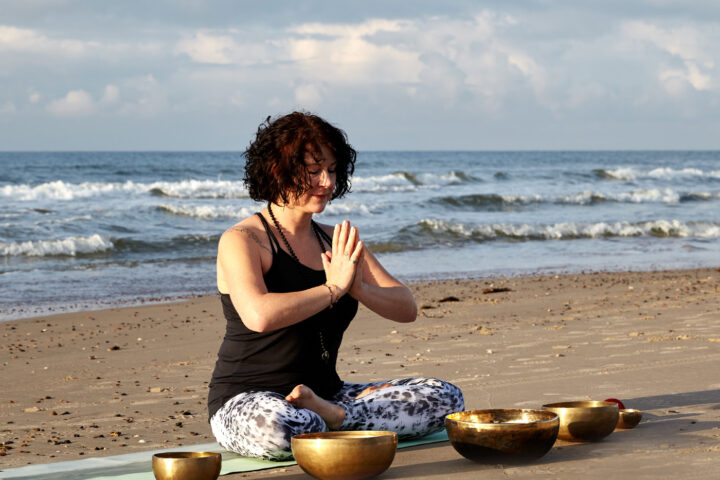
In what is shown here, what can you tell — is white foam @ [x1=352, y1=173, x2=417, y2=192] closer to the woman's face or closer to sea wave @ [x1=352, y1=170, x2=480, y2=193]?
sea wave @ [x1=352, y1=170, x2=480, y2=193]

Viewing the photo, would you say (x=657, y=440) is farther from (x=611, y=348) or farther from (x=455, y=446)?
(x=611, y=348)

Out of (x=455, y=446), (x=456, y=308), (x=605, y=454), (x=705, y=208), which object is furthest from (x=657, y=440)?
(x=705, y=208)

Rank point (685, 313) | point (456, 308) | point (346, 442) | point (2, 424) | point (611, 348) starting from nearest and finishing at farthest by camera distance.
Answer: point (346, 442) < point (2, 424) < point (611, 348) < point (685, 313) < point (456, 308)

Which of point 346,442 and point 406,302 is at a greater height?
point 406,302

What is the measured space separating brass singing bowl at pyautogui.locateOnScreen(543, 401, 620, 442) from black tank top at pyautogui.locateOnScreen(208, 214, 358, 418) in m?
1.00

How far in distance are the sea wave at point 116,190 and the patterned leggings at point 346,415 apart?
82.4 ft

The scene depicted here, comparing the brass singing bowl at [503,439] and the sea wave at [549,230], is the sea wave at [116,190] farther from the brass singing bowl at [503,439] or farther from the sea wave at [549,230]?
the brass singing bowl at [503,439]

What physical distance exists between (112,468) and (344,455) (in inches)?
43.9

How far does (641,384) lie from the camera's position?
516cm

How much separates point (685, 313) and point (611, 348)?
1922 millimetres

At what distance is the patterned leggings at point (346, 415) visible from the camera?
141 inches

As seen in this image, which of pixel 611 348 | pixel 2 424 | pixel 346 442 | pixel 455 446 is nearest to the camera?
pixel 346 442

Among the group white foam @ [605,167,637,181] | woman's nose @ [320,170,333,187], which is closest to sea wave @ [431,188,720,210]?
white foam @ [605,167,637,181]

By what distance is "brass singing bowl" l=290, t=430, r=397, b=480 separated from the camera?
3217 mm
